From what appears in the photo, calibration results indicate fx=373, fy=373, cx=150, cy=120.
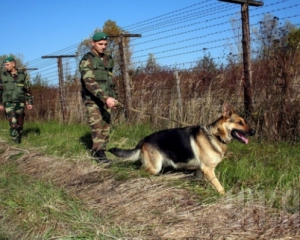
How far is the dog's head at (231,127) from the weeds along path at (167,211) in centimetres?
99

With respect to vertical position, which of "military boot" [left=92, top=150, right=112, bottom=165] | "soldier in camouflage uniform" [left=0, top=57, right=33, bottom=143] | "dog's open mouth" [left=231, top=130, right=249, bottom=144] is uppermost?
"soldier in camouflage uniform" [left=0, top=57, right=33, bottom=143]

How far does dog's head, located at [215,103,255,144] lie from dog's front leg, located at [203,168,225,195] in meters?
0.48

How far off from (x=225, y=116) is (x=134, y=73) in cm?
614

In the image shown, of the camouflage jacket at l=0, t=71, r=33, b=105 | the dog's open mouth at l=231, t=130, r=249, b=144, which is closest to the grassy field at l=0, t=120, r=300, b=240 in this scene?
the dog's open mouth at l=231, t=130, r=249, b=144

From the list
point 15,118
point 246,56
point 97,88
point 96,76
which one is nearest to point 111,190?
point 97,88

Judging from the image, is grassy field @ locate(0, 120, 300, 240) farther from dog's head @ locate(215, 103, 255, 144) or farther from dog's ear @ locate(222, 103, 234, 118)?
dog's ear @ locate(222, 103, 234, 118)

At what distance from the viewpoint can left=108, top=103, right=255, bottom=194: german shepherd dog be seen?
4684 millimetres

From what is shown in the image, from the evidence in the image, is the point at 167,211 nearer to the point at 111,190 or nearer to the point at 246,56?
the point at 111,190

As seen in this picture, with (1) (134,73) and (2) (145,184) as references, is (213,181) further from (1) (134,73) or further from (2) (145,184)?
(1) (134,73)

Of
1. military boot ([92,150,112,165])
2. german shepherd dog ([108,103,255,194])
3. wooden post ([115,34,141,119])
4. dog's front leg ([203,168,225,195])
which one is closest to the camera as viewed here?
dog's front leg ([203,168,225,195])

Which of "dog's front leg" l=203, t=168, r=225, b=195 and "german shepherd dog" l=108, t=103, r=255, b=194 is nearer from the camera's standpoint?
"dog's front leg" l=203, t=168, r=225, b=195

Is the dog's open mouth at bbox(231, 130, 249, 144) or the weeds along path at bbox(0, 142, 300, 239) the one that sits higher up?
the dog's open mouth at bbox(231, 130, 249, 144)

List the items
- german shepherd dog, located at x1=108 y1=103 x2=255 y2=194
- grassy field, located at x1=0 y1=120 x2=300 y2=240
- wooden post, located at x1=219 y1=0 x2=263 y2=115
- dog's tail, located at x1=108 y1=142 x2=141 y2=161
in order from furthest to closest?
wooden post, located at x1=219 y1=0 x2=263 y2=115 → dog's tail, located at x1=108 y1=142 x2=141 y2=161 → german shepherd dog, located at x1=108 y1=103 x2=255 y2=194 → grassy field, located at x1=0 y1=120 x2=300 y2=240

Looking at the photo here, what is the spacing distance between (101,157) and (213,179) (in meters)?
2.06
